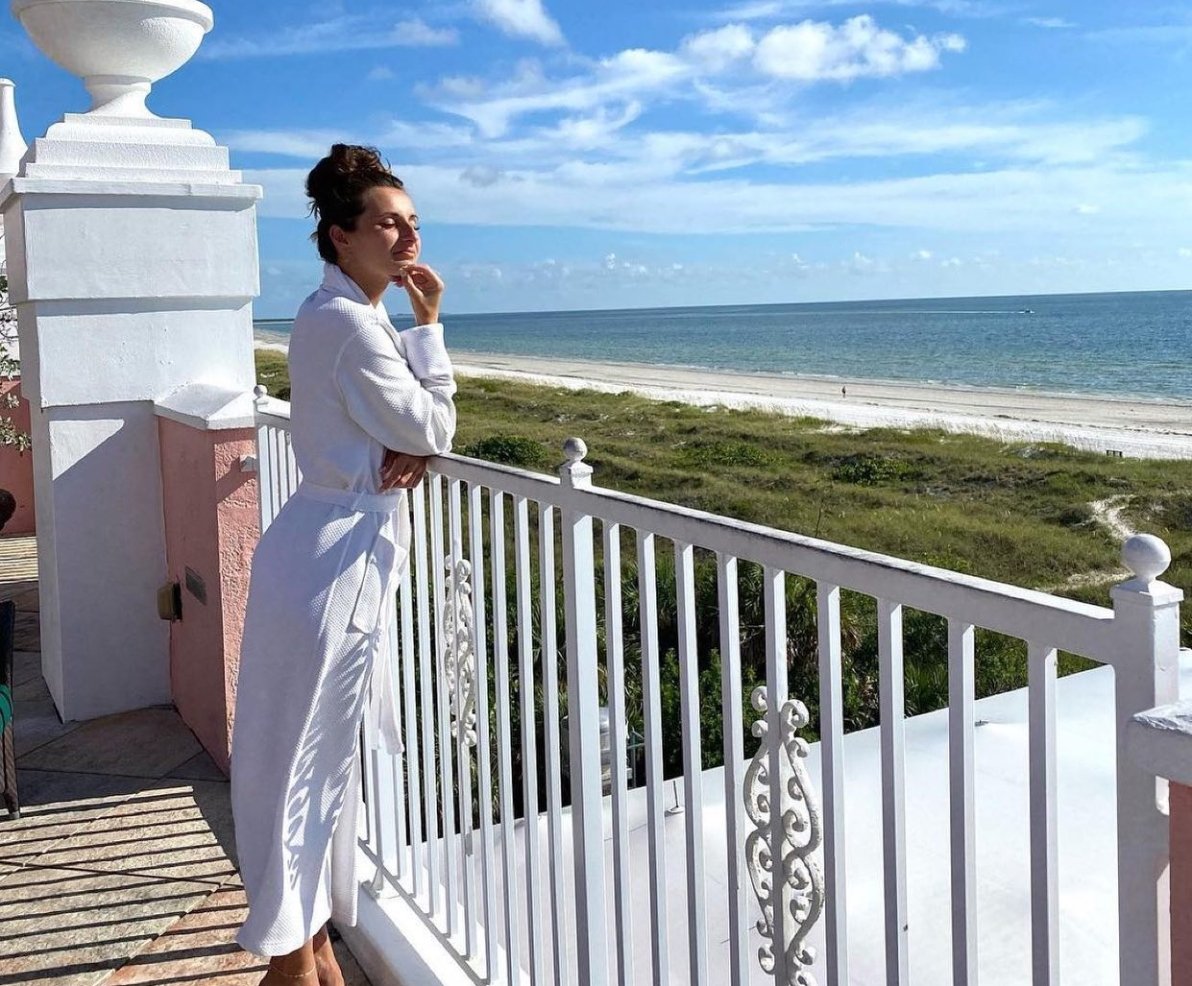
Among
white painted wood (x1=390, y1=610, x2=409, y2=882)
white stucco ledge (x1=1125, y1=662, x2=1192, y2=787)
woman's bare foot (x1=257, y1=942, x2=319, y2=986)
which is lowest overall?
woman's bare foot (x1=257, y1=942, x2=319, y2=986)

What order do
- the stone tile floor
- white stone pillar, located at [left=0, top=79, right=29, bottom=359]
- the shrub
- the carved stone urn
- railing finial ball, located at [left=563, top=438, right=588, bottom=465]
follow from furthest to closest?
1. the shrub
2. white stone pillar, located at [left=0, top=79, right=29, bottom=359]
3. the carved stone urn
4. the stone tile floor
5. railing finial ball, located at [left=563, top=438, right=588, bottom=465]

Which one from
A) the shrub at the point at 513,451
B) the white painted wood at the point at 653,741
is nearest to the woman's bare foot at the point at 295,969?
the white painted wood at the point at 653,741

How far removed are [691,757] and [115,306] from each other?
9.57ft

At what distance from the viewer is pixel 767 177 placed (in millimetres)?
91375

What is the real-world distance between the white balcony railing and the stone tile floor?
444mm

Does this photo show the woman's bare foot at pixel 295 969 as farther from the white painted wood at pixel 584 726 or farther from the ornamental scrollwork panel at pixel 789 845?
the ornamental scrollwork panel at pixel 789 845

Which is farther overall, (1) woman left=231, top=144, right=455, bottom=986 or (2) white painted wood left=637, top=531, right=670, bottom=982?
(1) woman left=231, top=144, right=455, bottom=986

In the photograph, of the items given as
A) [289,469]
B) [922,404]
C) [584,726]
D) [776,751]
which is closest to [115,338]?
[289,469]

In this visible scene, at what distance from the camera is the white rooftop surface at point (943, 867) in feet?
10.1

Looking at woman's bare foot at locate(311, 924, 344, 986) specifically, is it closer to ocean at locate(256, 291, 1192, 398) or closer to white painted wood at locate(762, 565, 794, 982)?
white painted wood at locate(762, 565, 794, 982)

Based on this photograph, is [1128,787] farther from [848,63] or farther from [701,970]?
[848,63]

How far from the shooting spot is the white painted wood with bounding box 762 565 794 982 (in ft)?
4.17

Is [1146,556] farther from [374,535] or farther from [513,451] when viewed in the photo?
[513,451]

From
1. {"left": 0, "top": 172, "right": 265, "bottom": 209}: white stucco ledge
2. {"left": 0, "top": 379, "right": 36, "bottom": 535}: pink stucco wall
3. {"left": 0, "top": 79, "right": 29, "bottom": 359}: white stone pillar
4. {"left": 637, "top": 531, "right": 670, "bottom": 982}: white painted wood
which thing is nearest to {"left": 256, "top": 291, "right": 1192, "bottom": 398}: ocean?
{"left": 0, "top": 79, "right": 29, "bottom": 359}: white stone pillar
